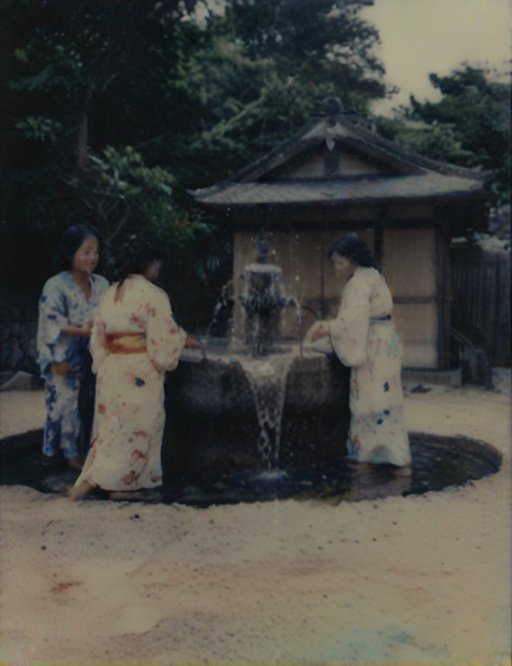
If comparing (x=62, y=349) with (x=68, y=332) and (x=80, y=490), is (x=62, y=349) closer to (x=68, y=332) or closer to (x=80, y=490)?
(x=68, y=332)

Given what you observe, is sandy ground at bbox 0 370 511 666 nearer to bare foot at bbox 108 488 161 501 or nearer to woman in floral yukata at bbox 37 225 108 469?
bare foot at bbox 108 488 161 501

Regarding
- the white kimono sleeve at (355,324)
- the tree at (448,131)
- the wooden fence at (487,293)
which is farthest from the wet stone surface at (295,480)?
the wooden fence at (487,293)

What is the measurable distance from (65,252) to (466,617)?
3.86 meters

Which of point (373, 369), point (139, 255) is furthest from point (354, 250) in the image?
point (139, 255)

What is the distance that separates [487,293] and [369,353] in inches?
366

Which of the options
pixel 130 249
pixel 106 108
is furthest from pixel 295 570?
pixel 106 108

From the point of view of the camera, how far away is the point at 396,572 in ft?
11.1

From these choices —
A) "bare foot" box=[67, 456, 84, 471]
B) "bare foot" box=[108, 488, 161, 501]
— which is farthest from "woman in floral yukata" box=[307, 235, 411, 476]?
"bare foot" box=[67, 456, 84, 471]

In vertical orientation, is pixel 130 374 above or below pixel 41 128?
below

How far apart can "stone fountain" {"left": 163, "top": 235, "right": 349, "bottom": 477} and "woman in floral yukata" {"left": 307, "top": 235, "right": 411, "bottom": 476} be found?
207 mm

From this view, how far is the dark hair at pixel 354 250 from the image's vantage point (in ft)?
17.4

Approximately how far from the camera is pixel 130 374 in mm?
4652

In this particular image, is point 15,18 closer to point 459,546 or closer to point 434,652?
point 459,546

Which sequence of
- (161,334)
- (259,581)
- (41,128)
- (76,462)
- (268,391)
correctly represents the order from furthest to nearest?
1. (41,128)
2. (76,462)
3. (268,391)
4. (161,334)
5. (259,581)
